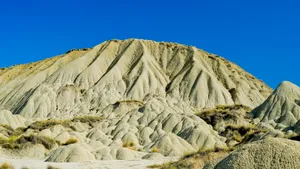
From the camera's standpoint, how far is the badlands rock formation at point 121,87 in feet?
231

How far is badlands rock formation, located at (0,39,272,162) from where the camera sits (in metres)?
70.3

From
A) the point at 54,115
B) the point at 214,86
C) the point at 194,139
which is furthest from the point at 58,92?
the point at 194,139

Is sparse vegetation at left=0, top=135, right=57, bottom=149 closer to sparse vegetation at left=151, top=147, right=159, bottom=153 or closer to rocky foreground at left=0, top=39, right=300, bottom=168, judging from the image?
rocky foreground at left=0, top=39, right=300, bottom=168

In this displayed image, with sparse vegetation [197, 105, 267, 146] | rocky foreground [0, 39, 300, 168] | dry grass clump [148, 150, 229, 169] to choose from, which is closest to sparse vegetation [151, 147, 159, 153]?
rocky foreground [0, 39, 300, 168]

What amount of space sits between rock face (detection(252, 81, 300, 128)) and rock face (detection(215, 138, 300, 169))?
57.4m

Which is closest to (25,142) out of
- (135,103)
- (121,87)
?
(135,103)

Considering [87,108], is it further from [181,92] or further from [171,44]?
[171,44]

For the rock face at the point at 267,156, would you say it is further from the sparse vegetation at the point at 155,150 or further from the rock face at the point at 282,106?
the rock face at the point at 282,106

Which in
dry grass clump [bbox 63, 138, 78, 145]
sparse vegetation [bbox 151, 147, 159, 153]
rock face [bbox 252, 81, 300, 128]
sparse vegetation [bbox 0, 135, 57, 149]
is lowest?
sparse vegetation [bbox 0, 135, 57, 149]

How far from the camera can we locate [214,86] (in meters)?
94.8

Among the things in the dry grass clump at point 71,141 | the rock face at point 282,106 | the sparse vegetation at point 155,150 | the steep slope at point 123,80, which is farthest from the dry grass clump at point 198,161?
the steep slope at point 123,80

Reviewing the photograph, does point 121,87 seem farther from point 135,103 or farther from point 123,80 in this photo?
point 135,103

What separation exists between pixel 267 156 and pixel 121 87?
290 ft

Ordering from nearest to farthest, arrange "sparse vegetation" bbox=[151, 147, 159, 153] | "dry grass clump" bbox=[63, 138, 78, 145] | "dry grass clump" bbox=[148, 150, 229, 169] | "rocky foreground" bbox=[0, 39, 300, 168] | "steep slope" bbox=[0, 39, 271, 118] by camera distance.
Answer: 1. "dry grass clump" bbox=[148, 150, 229, 169]
2. "sparse vegetation" bbox=[151, 147, 159, 153]
3. "dry grass clump" bbox=[63, 138, 78, 145]
4. "rocky foreground" bbox=[0, 39, 300, 168]
5. "steep slope" bbox=[0, 39, 271, 118]
